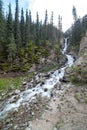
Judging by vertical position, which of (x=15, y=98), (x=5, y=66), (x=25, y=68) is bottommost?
(x=15, y=98)

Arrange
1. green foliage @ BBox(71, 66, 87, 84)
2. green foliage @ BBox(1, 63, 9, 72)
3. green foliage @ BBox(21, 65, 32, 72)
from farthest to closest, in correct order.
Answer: green foliage @ BBox(21, 65, 32, 72) → green foliage @ BBox(1, 63, 9, 72) → green foliage @ BBox(71, 66, 87, 84)

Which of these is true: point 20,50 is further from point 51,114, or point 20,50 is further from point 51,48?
point 51,114

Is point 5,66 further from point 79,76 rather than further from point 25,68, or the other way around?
point 79,76

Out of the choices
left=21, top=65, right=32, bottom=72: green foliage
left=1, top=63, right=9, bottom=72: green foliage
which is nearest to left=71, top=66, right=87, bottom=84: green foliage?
left=21, top=65, right=32, bottom=72: green foliage

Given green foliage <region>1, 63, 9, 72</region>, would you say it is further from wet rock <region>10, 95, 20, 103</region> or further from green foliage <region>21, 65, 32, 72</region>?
wet rock <region>10, 95, 20, 103</region>

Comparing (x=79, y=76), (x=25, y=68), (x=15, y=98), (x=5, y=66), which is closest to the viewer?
(x=15, y=98)

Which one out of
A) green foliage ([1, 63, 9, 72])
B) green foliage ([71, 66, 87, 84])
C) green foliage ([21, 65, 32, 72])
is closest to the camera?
green foliage ([71, 66, 87, 84])

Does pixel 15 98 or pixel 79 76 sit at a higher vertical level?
pixel 79 76

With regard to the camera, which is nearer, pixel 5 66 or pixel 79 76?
pixel 79 76

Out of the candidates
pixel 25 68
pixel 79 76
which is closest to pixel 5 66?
pixel 25 68

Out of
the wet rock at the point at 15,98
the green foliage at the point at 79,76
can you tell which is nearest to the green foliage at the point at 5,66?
the green foliage at the point at 79,76

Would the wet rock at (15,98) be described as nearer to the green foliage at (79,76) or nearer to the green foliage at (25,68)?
the green foliage at (79,76)

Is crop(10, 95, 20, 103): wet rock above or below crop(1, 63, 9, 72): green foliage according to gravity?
below

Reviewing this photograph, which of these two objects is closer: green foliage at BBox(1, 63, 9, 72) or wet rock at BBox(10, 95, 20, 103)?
wet rock at BBox(10, 95, 20, 103)
